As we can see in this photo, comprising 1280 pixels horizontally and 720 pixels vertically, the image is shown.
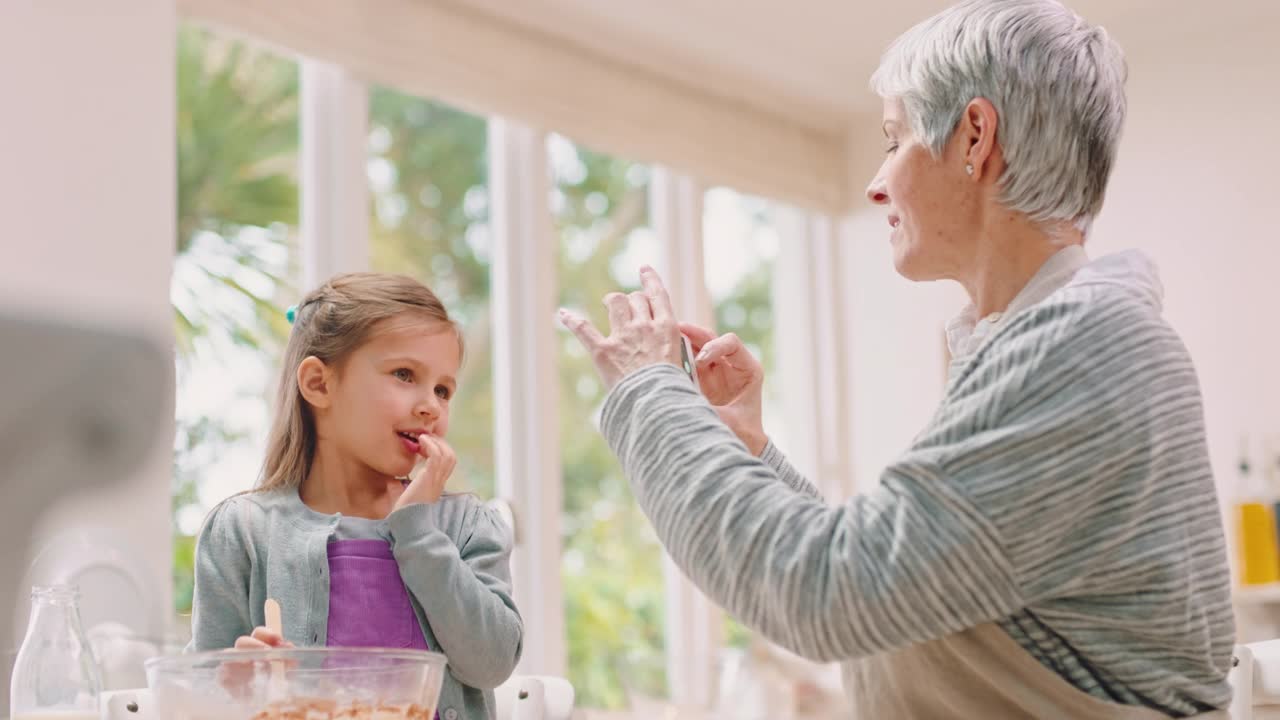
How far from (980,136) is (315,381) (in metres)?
0.86

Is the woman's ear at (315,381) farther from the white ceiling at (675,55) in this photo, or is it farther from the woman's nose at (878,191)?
the white ceiling at (675,55)

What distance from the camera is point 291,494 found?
1623 millimetres

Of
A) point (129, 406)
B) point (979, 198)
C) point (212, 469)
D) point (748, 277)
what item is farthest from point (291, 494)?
point (748, 277)

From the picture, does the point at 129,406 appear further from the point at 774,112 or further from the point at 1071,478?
the point at 774,112

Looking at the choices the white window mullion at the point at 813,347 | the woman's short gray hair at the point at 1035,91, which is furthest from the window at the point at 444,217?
the woman's short gray hair at the point at 1035,91

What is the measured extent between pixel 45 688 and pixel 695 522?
0.67 metres

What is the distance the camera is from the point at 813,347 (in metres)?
5.03

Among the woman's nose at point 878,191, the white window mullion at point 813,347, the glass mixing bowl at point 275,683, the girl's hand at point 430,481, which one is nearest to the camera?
the glass mixing bowl at point 275,683

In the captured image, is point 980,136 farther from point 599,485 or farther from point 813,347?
point 813,347

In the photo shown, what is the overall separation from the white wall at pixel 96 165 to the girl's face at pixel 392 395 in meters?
0.84

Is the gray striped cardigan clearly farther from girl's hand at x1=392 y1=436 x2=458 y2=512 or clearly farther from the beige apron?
girl's hand at x1=392 y1=436 x2=458 y2=512

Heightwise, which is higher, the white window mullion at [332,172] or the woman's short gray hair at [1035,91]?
the white window mullion at [332,172]

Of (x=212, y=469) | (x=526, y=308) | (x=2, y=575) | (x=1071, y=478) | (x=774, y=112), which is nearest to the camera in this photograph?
(x=2, y=575)

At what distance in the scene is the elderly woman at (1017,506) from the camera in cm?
103
